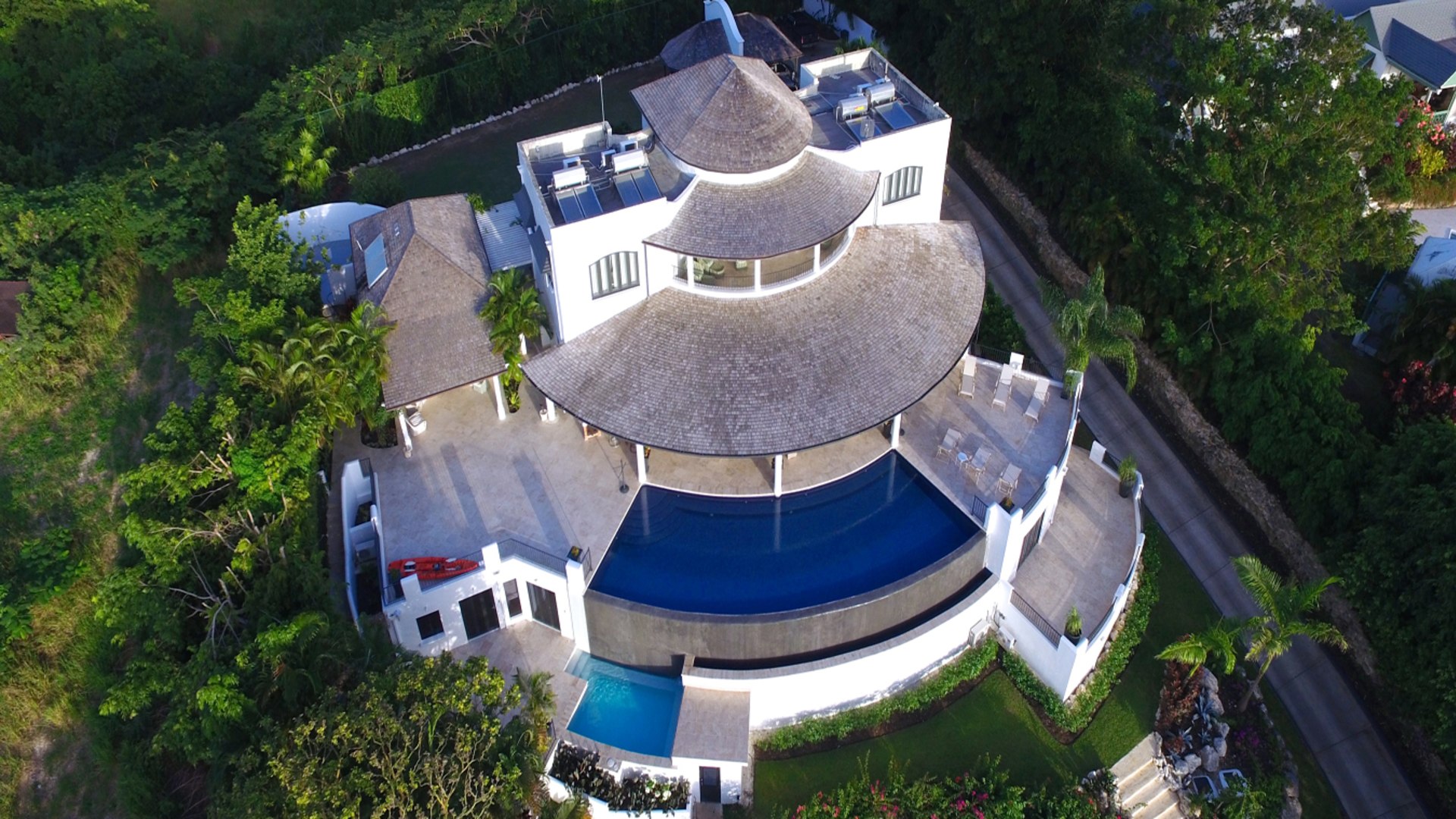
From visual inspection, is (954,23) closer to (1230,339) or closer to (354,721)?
(1230,339)

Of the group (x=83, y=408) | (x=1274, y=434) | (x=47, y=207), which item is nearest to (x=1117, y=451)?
(x=1274, y=434)

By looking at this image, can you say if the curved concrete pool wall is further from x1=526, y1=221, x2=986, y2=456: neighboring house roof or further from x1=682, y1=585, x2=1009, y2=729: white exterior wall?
x1=526, y1=221, x2=986, y2=456: neighboring house roof

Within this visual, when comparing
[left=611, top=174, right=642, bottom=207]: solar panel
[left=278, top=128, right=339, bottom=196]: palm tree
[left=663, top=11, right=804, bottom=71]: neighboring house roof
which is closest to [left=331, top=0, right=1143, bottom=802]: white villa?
[left=611, top=174, right=642, bottom=207]: solar panel

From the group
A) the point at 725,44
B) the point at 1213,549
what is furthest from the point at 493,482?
the point at 725,44

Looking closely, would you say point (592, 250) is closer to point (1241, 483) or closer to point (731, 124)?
point (731, 124)

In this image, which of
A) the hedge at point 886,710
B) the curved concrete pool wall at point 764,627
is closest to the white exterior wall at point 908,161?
the curved concrete pool wall at point 764,627

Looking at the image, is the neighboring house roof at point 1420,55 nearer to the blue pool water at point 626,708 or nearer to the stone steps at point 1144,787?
the stone steps at point 1144,787
